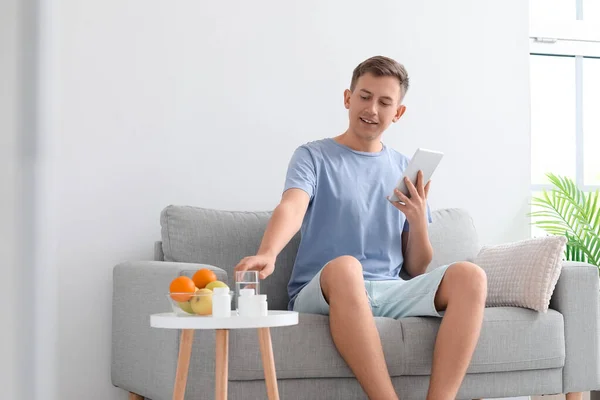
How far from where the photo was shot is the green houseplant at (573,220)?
9.88 ft

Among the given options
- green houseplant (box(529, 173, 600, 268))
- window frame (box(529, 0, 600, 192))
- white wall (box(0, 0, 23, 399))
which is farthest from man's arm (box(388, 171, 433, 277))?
white wall (box(0, 0, 23, 399))

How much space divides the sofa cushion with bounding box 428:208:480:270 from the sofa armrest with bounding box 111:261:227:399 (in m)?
0.97

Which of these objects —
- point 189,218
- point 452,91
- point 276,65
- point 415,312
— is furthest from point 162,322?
point 452,91

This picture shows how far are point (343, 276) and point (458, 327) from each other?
32 centimetres

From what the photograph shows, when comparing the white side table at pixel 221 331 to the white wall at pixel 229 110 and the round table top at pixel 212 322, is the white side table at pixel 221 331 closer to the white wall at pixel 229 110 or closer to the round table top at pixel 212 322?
the round table top at pixel 212 322

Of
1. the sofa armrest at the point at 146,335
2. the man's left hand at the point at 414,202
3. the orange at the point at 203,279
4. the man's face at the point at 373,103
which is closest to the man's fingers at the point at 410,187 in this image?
the man's left hand at the point at 414,202

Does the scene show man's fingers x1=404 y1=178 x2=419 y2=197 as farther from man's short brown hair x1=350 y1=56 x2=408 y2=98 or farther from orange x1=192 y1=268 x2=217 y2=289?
orange x1=192 y1=268 x2=217 y2=289

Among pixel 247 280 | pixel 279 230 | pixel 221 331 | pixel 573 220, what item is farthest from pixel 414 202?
pixel 573 220

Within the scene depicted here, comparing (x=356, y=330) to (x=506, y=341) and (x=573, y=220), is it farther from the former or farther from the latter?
(x=573, y=220)

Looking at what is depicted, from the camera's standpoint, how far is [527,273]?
210 centimetres

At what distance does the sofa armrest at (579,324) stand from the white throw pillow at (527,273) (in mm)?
69

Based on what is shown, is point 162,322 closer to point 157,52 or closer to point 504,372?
point 504,372

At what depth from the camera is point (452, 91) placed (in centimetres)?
306

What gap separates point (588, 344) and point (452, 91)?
1272mm
